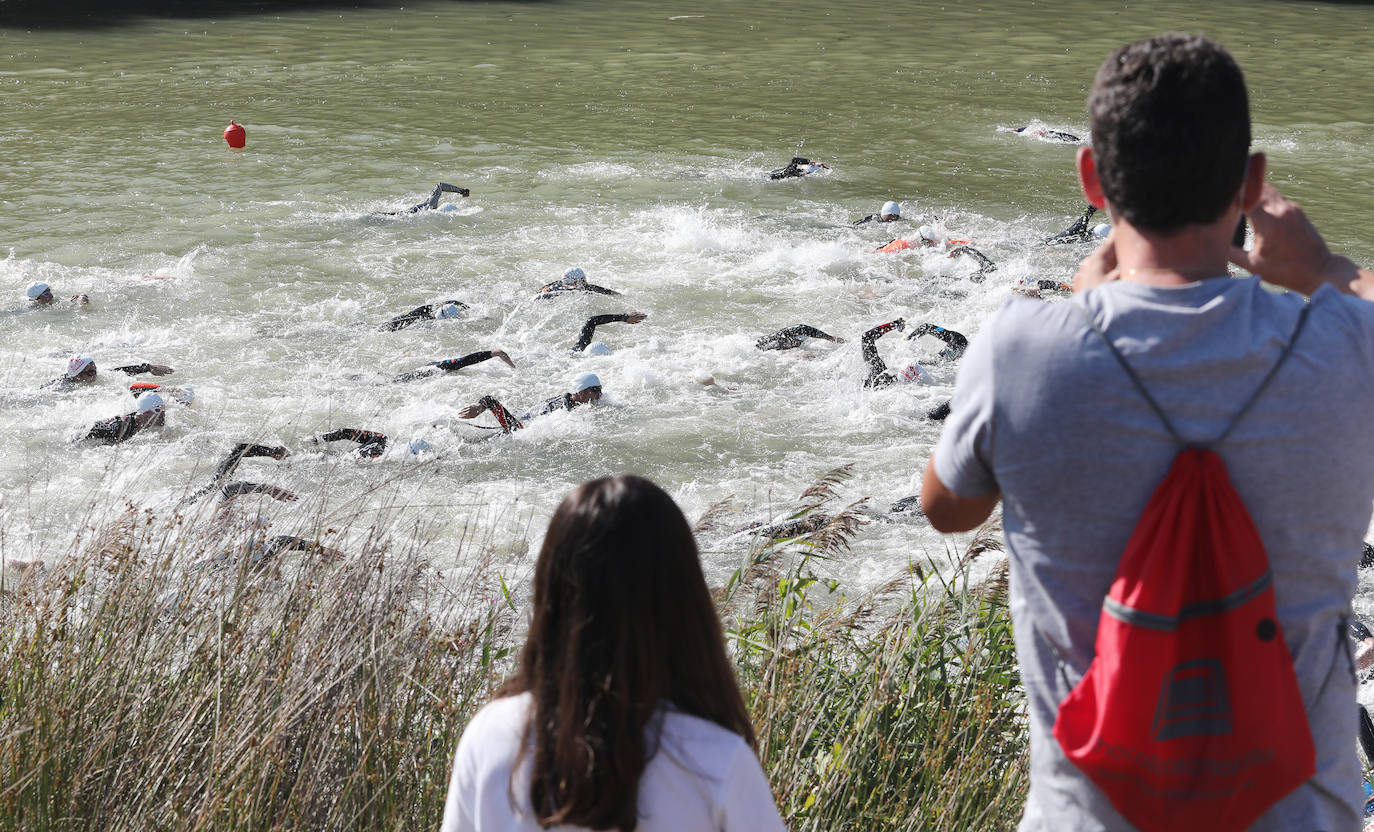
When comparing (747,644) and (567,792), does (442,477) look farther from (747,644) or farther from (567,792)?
(567,792)

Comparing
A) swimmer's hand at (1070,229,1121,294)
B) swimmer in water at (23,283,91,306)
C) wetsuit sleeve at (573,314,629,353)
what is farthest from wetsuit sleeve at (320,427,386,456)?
swimmer's hand at (1070,229,1121,294)

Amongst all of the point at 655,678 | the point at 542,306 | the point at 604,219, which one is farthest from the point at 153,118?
the point at 655,678

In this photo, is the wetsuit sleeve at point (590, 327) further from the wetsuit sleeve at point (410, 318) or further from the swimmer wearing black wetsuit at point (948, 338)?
the swimmer wearing black wetsuit at point (948, 338)

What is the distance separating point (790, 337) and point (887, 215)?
5.00 metres

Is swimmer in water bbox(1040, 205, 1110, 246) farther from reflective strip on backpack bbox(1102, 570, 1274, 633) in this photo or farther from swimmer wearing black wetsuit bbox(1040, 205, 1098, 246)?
reflective strip on backpack bbox(1102, 570, 1274, 633)

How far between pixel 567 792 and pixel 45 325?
1312cm

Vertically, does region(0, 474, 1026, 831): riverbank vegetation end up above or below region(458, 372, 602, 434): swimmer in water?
above

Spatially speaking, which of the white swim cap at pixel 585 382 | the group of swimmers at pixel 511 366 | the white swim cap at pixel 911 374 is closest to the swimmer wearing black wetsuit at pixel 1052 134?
the group of swimmers at pixel 511 366

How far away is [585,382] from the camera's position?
37.1 ft

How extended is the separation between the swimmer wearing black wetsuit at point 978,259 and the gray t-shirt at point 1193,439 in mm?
13073

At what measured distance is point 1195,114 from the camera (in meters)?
1.85

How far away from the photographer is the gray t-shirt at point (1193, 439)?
6.10 ft

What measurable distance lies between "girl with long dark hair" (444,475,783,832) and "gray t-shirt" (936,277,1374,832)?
0.49 metres

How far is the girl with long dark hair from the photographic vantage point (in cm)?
189
